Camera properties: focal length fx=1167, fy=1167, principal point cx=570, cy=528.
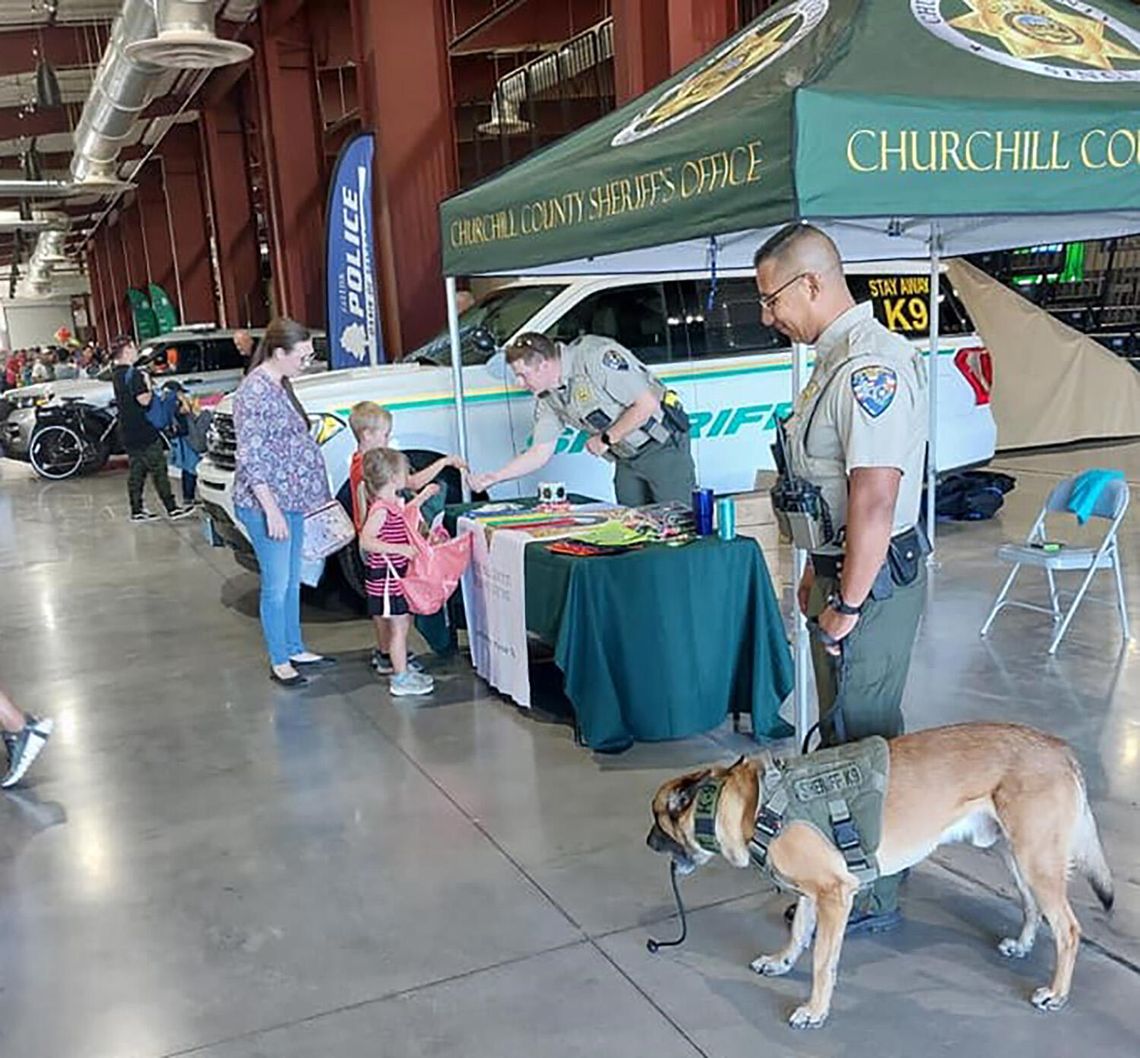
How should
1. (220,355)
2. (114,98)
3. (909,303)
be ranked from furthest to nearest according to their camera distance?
(220,355) < (114,98) < (909,303)

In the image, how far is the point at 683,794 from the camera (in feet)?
8.36

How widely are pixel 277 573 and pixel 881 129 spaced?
3.27 m

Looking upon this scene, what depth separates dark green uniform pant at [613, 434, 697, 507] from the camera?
5.17 m

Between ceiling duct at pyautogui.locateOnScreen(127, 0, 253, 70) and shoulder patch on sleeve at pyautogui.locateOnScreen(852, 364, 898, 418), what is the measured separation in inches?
291

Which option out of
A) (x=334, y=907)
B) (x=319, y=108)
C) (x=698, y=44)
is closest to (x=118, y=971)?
(x=334, y=907)

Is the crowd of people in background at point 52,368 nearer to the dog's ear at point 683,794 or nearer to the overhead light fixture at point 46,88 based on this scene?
the overhead light fixture at point 46,88

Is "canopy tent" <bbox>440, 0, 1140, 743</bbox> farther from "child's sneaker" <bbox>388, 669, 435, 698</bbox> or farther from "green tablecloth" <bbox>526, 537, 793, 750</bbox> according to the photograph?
"child's sneaker" <bbox>388, 669, 435, 698</bbox>

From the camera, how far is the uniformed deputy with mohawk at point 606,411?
16.1ft

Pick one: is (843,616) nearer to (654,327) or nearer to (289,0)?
(654,327)

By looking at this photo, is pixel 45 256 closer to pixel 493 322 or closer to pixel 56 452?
pixel 56 452

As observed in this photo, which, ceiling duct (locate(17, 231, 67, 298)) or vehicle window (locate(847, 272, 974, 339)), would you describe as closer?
vehicle window (locate(847, 272, 974, 339))

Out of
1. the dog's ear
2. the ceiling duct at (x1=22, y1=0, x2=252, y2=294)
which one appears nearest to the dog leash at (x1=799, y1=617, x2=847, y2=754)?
the dog's ear

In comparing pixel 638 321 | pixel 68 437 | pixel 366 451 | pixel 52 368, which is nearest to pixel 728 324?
pixel 638 321

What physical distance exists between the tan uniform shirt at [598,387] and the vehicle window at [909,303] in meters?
3.20
